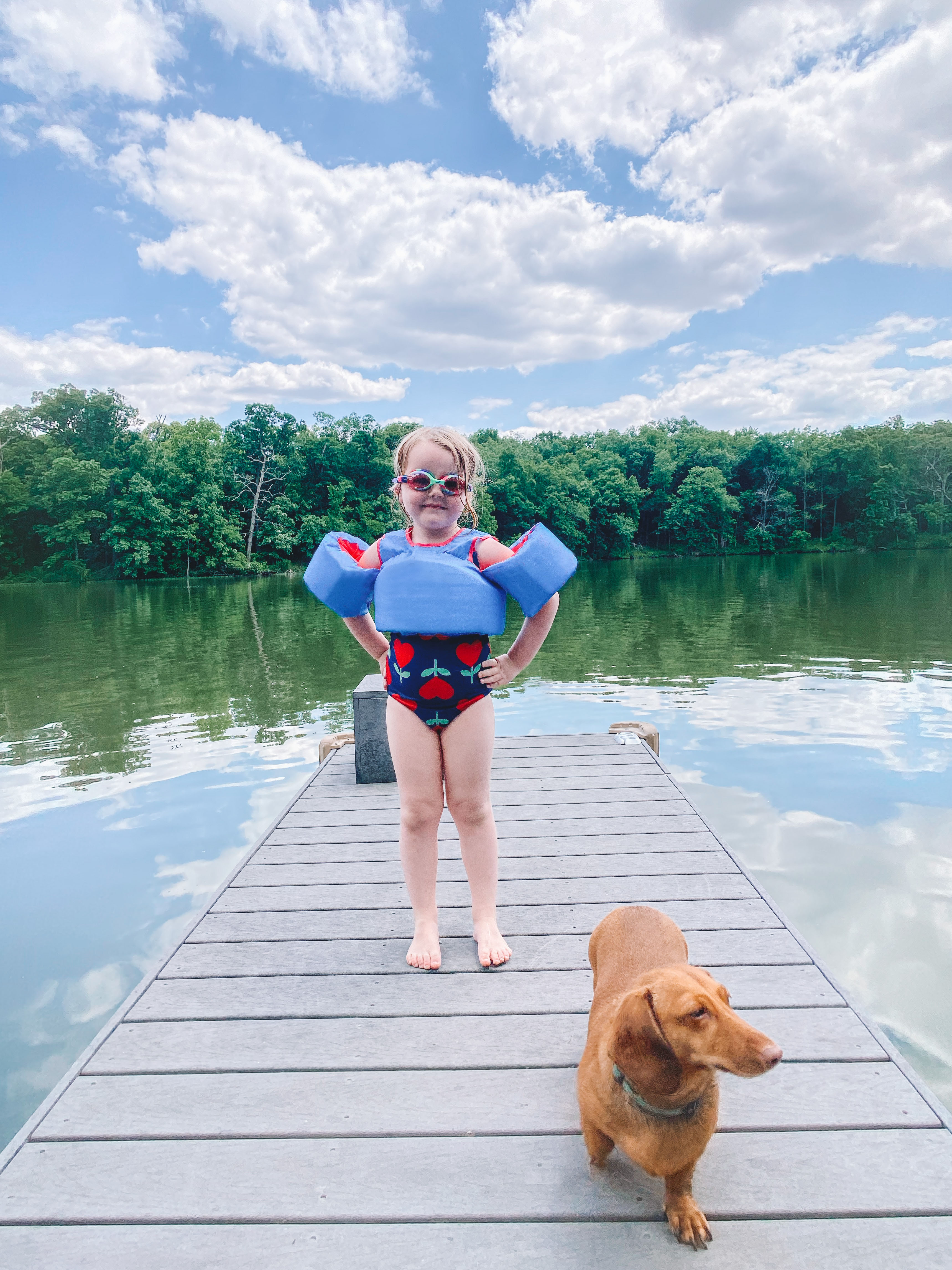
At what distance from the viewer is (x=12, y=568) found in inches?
1591

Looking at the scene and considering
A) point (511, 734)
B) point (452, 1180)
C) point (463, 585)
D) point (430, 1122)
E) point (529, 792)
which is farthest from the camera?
point (511, 734)

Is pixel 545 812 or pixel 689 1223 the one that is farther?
pixel 545 812

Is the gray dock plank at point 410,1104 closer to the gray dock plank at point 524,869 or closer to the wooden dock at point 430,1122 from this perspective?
the wooden dock at point 430,1122

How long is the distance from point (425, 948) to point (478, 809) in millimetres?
494

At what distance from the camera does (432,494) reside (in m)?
2.32

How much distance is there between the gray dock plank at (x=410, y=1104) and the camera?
1.78 m

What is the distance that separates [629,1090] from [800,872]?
3.71m

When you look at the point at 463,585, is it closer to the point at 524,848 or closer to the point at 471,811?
the point at 471,811

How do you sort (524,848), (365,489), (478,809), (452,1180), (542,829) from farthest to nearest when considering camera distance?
(365,489), (542,829), (524,848), (478,809), (452,1180)

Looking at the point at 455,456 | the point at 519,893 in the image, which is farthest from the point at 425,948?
the point at 455,456

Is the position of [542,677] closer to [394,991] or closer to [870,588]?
[394,991]

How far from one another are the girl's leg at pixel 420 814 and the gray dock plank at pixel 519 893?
40 cm

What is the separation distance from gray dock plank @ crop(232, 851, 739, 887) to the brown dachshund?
1525mm

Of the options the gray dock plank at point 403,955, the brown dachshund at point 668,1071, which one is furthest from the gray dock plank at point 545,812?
the brown dachshund at point 668,1071
